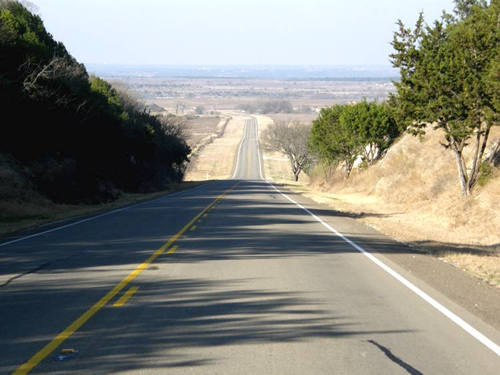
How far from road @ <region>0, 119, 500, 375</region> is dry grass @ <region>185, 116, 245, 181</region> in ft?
293

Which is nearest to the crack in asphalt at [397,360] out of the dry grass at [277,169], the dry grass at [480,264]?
the dry grass at [480,264]

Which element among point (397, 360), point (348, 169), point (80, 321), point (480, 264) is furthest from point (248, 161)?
point (397, 360)

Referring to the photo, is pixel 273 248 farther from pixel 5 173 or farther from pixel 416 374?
pixel 5 173

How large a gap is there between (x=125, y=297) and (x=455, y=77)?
19894 millimetres

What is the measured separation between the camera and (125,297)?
941 cm

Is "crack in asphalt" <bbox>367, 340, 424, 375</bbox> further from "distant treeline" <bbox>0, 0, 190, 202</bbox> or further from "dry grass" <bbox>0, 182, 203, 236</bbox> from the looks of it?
"distant treeline" <bbox>0, 0, 190, 202</bbox>

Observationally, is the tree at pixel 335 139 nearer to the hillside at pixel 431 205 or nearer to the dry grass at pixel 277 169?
the hillside at pixel 431 205

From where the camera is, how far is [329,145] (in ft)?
196

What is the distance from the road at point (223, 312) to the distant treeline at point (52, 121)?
17.4 metres

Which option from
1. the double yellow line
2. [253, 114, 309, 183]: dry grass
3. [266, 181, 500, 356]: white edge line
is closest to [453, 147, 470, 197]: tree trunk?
[266, 181, 500, 356]: white edge line

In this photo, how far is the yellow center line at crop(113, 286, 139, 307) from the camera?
8922mm

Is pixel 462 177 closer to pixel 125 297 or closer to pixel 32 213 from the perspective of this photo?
pixel 32 213

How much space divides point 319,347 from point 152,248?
8617mm

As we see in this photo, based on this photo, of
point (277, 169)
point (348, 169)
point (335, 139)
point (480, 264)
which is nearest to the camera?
point (480, 264)
